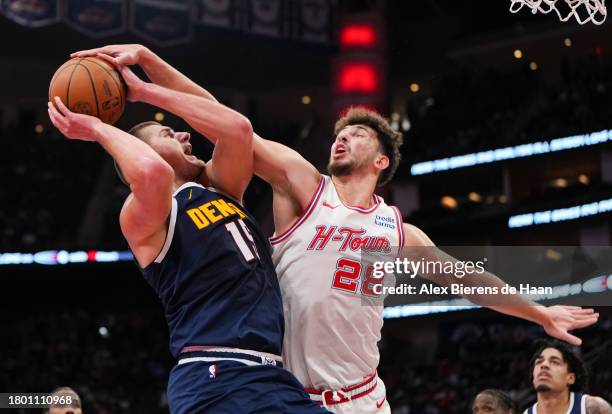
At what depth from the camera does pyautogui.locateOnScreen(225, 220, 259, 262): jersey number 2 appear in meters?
4.25

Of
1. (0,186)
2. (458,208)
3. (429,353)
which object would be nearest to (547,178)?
(458,208)

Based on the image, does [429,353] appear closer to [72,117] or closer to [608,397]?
[608,397]

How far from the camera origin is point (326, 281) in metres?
4.89

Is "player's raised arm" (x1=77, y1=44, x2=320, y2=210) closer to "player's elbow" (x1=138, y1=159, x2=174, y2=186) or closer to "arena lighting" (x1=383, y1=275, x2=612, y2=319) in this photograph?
"player's elbow" (x1=138, y1=159, x2=174, y2=186)

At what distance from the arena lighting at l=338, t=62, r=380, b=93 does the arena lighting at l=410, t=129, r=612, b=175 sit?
2.42 metres

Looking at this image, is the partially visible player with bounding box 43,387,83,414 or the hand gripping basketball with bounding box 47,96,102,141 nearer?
the hand gripping basketball with bounding box 47,96,102,141

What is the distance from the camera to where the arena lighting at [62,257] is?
2283 centimetres

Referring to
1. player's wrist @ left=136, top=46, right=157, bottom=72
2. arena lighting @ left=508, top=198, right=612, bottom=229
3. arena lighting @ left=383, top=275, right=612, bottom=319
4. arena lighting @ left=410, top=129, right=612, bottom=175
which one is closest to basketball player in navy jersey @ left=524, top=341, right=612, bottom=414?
player's wrist @ left=136, top=46, right=157, bottom=72

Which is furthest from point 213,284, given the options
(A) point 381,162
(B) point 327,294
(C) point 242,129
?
(A) point 381,162

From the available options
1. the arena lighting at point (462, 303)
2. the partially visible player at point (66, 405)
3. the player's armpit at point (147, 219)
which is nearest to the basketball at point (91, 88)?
the player's armpit at point (147, 219)

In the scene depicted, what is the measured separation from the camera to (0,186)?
25.2 m

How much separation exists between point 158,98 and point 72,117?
1.26 feet

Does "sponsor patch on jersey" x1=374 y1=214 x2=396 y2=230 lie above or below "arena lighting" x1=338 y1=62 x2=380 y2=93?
below

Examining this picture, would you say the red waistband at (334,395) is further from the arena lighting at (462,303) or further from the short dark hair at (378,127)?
the arena lighting at (462,303)
